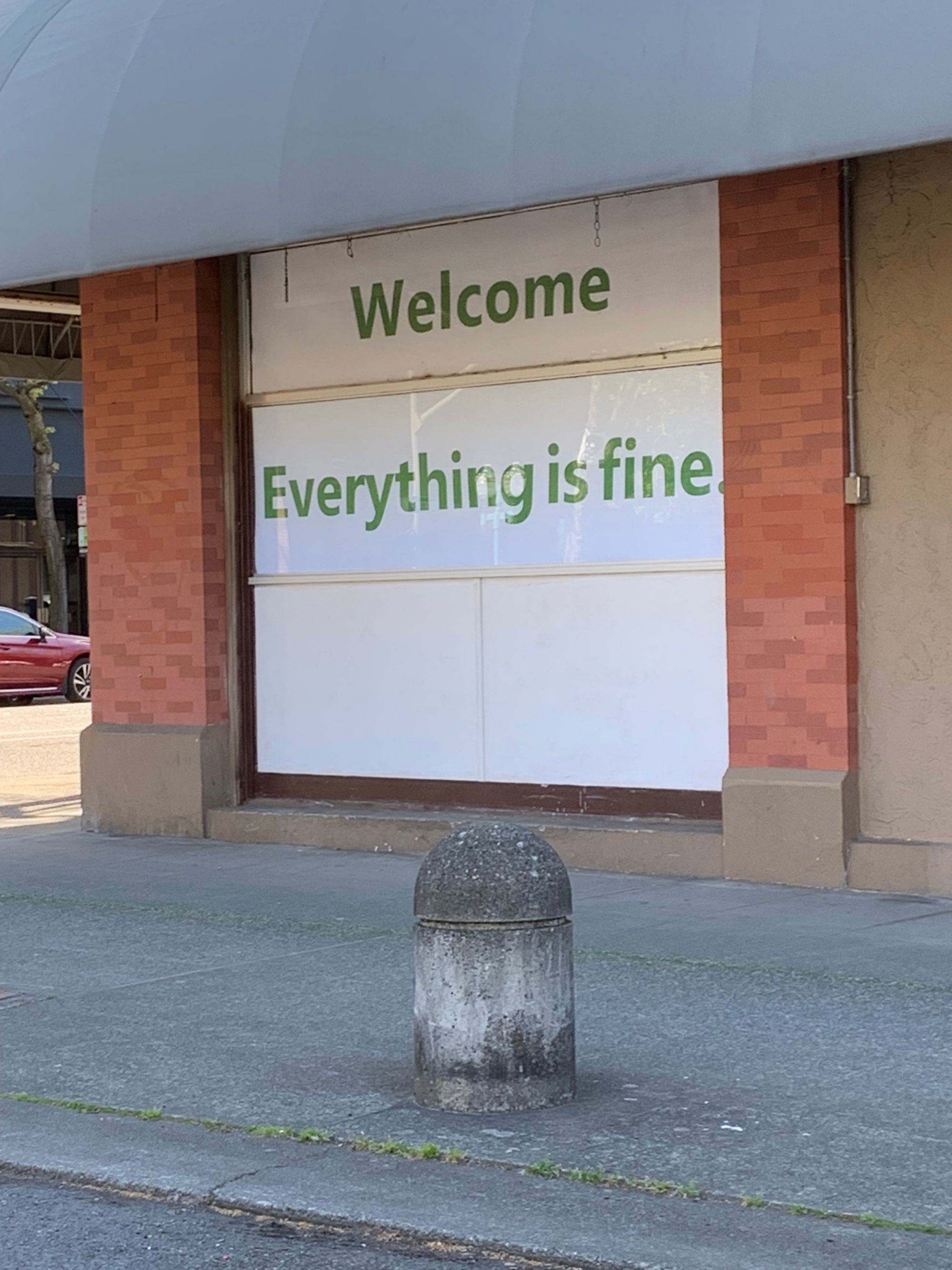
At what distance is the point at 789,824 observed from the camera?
32.8ft

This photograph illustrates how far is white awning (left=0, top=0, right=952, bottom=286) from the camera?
8.38 m

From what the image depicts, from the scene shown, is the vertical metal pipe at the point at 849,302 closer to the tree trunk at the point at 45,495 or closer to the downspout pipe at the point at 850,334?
the downspout pipe at the point at 850,334

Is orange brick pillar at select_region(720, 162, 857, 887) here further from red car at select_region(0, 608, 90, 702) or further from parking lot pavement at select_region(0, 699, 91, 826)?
red car at select_region(0, 608, 90, 702)

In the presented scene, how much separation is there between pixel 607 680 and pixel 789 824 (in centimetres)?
155

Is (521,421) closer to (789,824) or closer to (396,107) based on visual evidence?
(396,107)

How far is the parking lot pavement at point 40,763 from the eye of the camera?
1449cm

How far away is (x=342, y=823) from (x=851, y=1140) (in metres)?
6.65

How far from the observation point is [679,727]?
35.3 ft

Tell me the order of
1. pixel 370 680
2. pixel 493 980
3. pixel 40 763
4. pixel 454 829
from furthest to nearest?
pixel 40 763 → pixel 370 680 → pixel 454 829 → pixel 493 980

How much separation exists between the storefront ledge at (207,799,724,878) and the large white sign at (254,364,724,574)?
1.53 meters

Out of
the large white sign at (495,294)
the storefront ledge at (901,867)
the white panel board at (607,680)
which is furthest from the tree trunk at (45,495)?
the storefront ledge at (901,867)

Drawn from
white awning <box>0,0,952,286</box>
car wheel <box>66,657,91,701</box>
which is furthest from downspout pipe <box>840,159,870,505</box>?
car wheel <box>66,657,91,701</box>

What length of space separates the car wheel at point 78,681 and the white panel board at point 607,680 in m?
17.4

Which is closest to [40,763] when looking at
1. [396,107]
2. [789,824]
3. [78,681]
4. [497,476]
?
[497,476]
